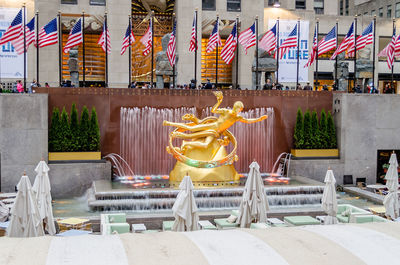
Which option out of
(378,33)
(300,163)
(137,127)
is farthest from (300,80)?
(137,127)

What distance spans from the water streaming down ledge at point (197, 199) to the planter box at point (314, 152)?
4.48m

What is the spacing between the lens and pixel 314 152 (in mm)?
24031

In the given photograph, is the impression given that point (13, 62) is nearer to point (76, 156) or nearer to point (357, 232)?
point (76, 156)

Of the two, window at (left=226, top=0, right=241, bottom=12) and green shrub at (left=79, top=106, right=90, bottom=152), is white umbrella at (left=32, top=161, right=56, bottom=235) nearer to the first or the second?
green shrub at (left=79, top=106, right=90, bottom=152)

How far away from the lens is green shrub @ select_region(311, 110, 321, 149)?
24078 millimetres

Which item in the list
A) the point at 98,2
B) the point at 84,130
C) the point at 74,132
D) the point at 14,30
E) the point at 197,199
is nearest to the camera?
the point at 197,199

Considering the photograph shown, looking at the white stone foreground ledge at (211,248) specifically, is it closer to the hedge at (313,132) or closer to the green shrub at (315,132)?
the hedge at (313,132)

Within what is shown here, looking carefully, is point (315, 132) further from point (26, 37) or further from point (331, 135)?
point (26, 37)

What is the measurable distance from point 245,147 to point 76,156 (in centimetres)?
769

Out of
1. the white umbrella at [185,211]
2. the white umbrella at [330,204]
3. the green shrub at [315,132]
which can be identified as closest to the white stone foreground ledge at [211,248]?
the white umbrella at [185,211]

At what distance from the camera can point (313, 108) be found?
24.7m

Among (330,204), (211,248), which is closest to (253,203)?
(330,204)

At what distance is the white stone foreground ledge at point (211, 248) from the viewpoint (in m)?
5.32

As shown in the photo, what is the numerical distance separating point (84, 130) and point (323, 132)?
1105 centimetres
